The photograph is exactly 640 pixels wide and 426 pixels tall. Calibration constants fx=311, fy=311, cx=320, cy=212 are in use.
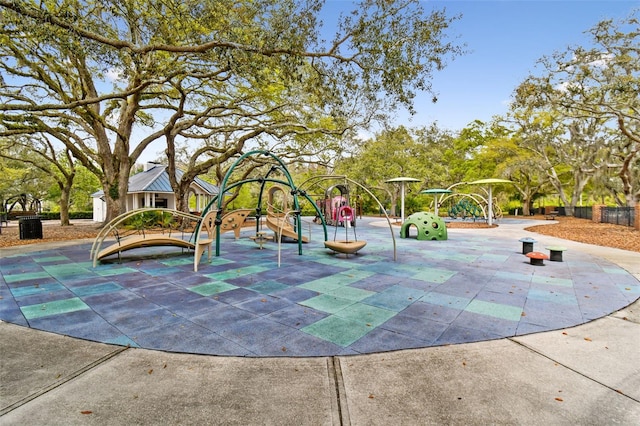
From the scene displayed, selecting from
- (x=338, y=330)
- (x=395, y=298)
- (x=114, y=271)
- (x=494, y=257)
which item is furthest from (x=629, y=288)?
(x=114, y=271)

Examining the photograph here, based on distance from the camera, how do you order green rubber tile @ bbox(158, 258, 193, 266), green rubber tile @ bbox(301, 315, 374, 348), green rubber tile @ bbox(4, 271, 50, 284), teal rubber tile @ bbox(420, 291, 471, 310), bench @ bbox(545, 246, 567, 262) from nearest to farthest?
green rubber tile @ bbox(301, 315, 374, 348)
teal rubber tile @ bbox(420, 291, 471, 310)
green rubber tile @ bbox(4, 271, 50, 284)
green rubber tile @ bbox(158, 258, 193, 266)
bench @ bbox(545, 246, 567, 262)

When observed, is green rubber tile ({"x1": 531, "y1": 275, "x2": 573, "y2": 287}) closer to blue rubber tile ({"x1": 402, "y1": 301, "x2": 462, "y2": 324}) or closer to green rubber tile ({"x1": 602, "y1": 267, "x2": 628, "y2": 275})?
green rubber tile ({"x1": 602, "y1": 267, "x2": 628, "y2": 275})

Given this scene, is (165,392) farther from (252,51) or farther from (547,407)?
(252,51)

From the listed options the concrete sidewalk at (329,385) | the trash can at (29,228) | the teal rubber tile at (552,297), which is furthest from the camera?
the trash can at (29,228)

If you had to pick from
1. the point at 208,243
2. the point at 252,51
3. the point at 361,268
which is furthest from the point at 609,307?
the point at 252,51

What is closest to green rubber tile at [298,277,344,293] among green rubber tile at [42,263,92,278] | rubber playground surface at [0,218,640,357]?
rubber playground surface at [0,218,640,357]

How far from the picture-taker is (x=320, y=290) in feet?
16.7

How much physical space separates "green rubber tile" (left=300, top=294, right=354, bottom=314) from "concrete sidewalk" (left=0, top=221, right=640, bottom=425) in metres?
1.32

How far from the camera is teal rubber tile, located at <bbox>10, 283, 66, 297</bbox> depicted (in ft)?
15.8

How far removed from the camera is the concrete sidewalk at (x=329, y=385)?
6.77ft

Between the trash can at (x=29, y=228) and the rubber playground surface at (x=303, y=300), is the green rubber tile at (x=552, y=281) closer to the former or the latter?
the rubber playground surface at (x=303, y=300)

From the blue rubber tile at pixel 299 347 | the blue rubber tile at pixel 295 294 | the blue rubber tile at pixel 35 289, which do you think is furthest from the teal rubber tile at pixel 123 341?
the blue rubber tile at pixel 35 289

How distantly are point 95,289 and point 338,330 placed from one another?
4153mm

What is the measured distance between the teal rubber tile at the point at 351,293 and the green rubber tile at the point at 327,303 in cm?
13
